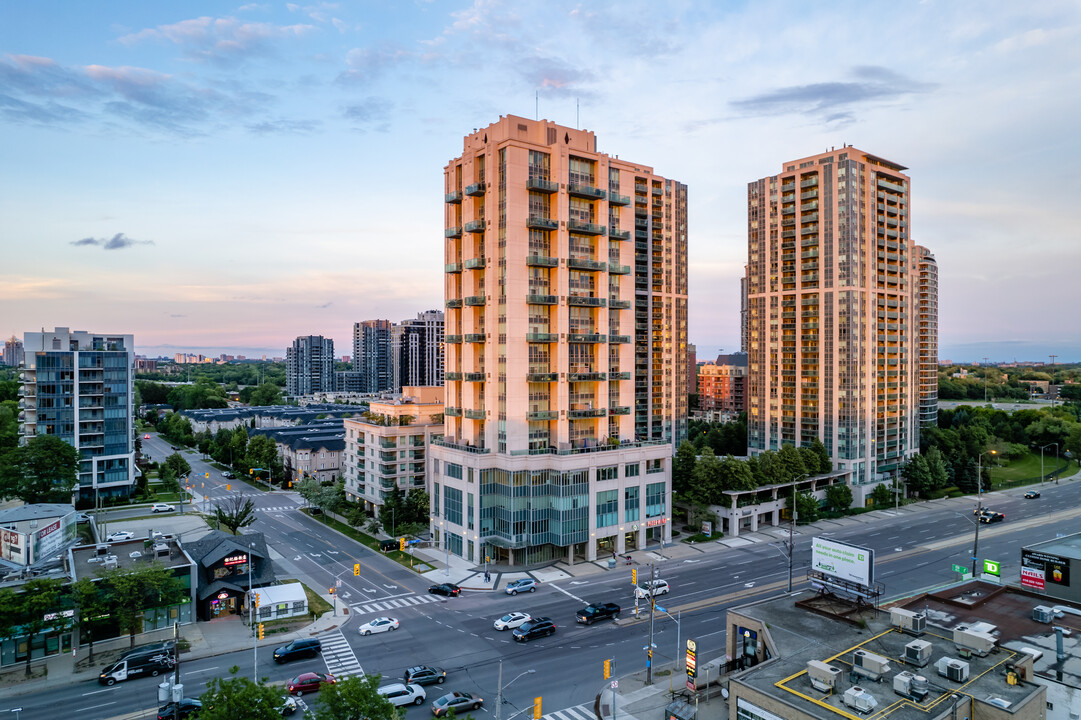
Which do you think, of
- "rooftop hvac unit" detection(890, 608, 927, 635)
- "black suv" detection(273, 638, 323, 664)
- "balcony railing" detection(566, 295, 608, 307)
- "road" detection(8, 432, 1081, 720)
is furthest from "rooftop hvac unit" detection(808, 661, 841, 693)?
"balcony railing" detection(566, 295, 608, 307)

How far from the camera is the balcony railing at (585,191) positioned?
9069 cm

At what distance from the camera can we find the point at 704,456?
106 m

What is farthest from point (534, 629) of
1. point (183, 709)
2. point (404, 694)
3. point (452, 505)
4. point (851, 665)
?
point (452, 505)

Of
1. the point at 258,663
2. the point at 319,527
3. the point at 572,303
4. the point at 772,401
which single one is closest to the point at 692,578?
the point at 572,303

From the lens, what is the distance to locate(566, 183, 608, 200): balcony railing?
298ft

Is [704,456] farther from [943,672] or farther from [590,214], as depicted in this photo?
[943,672]

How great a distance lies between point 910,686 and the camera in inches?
1369

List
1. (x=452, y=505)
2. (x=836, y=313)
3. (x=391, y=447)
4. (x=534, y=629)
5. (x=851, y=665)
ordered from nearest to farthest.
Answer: (x=851, y=665) < (x=534, y=629) < (x=452, y=505) < (x=391, y=447) < (x=836, y=313)

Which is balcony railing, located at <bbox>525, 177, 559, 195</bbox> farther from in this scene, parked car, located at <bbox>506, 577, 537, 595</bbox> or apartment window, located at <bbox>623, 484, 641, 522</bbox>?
parked car, located at <bbox>506, 577, 537, 595</bbox>

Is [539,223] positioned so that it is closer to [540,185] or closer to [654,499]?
[540,185]

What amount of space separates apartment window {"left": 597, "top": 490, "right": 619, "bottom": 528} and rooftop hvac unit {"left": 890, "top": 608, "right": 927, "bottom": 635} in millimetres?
45505

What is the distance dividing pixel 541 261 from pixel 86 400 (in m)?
89.9

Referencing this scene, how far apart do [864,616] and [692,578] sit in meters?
32.6

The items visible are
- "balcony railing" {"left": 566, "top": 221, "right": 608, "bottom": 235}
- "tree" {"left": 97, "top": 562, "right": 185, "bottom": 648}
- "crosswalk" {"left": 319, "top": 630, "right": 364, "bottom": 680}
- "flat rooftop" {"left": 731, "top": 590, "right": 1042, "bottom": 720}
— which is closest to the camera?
"flat rooftop" {"left": 731, "top": 590, "right": 1042, "bottom": 720}
